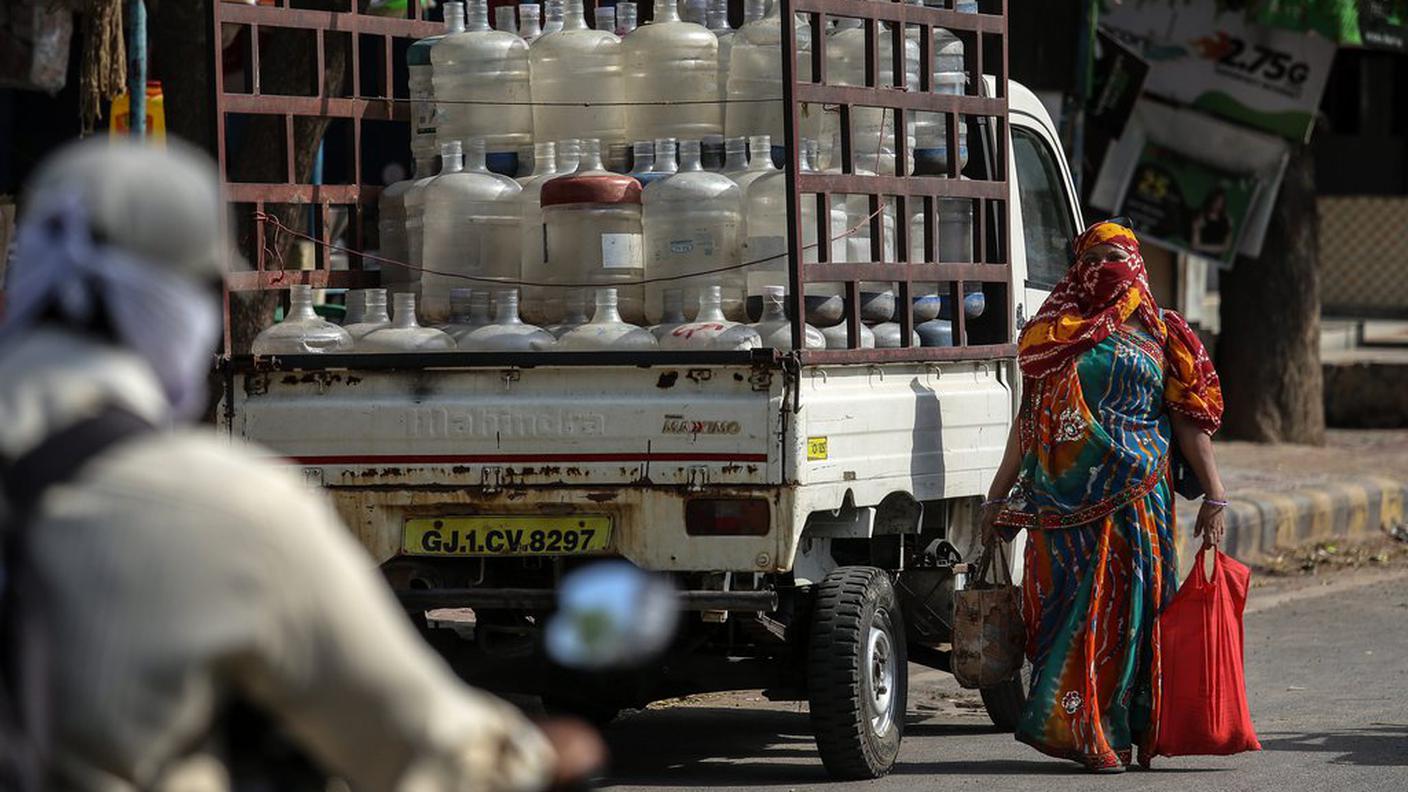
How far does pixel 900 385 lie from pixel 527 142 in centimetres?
137

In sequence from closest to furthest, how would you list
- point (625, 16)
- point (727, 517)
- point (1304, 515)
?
point (727, 517)
point (625, 16)
point (1304, 515)

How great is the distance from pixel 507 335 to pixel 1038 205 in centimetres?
199

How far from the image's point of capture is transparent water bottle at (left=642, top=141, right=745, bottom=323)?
6121mm

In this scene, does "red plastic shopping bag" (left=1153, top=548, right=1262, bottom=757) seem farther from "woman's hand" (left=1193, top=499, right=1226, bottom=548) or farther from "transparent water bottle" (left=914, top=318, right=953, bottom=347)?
"transparent water bottle" (left=914, top=318, right=953, bottom=347)

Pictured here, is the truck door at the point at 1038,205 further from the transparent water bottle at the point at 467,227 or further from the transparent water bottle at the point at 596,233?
the transparent water bottle at the point at 467,227

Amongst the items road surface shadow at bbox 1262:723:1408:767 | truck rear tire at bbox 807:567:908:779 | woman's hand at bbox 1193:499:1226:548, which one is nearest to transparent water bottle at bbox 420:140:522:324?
truck rear tire at bbox 807:567:908:779

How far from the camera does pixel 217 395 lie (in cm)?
609

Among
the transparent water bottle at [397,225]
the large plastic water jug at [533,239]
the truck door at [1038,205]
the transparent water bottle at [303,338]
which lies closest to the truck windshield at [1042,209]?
the truck door at [1038,205]

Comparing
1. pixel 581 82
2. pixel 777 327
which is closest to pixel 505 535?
pixel 777 327

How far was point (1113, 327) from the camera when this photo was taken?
6.07 meters

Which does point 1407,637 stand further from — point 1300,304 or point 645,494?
point 1300,304

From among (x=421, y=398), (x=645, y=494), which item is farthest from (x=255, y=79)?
(x=645, y=494)

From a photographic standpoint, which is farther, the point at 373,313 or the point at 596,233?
the point at 373,313

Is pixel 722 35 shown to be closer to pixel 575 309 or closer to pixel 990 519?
pixel 575 309
